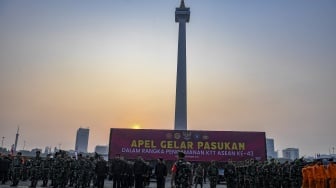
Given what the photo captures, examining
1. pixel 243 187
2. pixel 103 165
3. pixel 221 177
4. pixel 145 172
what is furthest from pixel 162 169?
pixel 221 177

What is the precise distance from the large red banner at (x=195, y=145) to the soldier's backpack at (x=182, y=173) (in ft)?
61.0

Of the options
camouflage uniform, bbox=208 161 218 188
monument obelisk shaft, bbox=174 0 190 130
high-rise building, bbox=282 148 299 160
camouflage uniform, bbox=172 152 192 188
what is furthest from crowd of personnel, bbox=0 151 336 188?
high-rise building, bbox=282 148 299 160

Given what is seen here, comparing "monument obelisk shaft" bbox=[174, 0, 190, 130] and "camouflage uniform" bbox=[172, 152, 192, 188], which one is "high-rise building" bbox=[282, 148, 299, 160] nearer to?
"monument obelisk shaft" bbox=[174, 0, 190, 130]

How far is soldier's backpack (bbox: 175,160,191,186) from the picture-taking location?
7.76 metres

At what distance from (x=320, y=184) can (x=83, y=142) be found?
160 meters

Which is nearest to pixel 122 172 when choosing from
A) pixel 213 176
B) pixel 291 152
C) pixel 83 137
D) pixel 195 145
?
pixel 213 176

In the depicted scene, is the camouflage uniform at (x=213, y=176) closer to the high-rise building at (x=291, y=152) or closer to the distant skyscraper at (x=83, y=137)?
the high-rise building at (x=291, y=152)

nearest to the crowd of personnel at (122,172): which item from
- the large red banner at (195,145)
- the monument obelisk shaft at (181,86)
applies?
the large red banner at (195,145)

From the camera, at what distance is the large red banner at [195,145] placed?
86.4 ft

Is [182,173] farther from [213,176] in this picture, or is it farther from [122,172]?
[213,176]

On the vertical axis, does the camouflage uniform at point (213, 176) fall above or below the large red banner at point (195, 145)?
below

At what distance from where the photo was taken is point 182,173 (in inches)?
308

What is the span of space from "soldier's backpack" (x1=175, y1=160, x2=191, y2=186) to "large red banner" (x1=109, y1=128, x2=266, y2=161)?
61.0 ft

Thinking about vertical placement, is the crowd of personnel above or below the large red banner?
below
